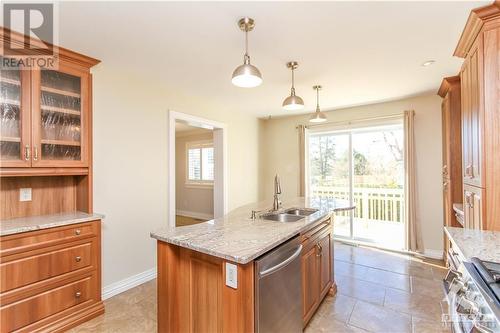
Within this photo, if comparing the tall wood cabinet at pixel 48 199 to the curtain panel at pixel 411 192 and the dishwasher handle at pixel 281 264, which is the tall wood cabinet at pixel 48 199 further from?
the curtain panel at pixel 411 192

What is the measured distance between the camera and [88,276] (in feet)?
7.34

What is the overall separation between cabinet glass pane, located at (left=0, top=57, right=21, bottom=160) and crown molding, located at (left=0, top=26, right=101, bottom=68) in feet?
0.70

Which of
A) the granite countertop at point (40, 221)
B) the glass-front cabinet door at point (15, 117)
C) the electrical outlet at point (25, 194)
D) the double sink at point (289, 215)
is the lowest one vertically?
the double sink at point (289, 215)

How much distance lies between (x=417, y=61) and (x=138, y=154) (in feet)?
11.1

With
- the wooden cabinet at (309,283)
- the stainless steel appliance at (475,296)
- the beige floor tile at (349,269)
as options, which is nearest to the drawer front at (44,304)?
the wooden cabinet at (309,283)

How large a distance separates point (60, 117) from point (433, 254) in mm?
5237

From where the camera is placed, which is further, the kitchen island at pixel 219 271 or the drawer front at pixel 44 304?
the drawer front at pixel 44 304

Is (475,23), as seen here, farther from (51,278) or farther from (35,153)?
(51,278)

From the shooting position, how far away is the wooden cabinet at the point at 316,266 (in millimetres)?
1985

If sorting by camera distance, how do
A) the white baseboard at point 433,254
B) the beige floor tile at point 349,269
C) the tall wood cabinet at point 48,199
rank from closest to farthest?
the tall wood cabinet at point 48,199
the beige floor tile at point 349,269
the white baseboard at point 433,254

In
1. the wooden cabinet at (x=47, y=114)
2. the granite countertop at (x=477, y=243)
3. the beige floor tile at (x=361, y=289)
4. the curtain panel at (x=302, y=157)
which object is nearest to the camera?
the granite countertop at (x=477, y=243)

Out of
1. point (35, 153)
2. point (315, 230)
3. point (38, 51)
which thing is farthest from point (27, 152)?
point (315, 230)

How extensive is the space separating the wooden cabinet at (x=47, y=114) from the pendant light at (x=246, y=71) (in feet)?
5.36

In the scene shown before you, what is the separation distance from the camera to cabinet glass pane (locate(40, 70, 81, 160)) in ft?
7.06
